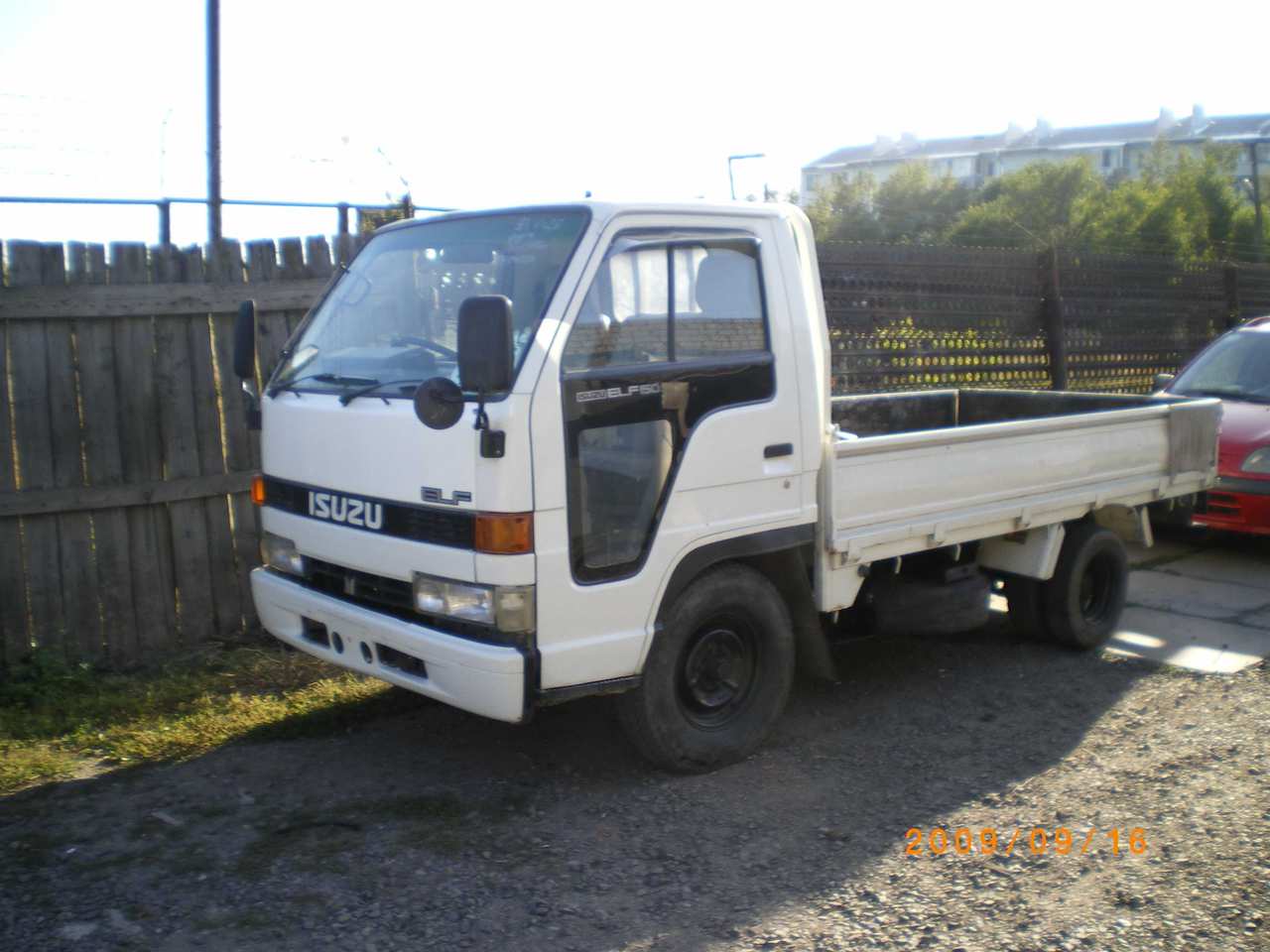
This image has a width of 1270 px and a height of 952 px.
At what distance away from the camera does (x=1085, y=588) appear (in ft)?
21.6

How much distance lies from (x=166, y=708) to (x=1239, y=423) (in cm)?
735

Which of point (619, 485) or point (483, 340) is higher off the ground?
point (483, 340)

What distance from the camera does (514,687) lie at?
3.98 meters

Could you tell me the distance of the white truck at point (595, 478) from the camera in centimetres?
402

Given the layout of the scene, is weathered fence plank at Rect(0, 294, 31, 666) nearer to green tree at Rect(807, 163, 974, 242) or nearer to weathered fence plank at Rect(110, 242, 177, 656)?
weathered fence plank at Rect(110, 242, 177, 656)

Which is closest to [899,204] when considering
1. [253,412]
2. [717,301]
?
[717,301]

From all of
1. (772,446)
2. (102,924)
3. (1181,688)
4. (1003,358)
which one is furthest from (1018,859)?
(1003,358)

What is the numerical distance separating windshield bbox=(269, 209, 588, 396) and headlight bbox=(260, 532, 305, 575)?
0.63 metres

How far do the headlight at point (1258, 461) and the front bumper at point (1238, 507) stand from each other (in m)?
0.08

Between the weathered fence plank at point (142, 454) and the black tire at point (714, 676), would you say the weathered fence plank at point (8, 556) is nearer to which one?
the weathered fence plank at point (142, 454)

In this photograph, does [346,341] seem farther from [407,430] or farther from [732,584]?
[732,584]

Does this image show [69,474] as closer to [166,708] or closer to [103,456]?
[103,456]
